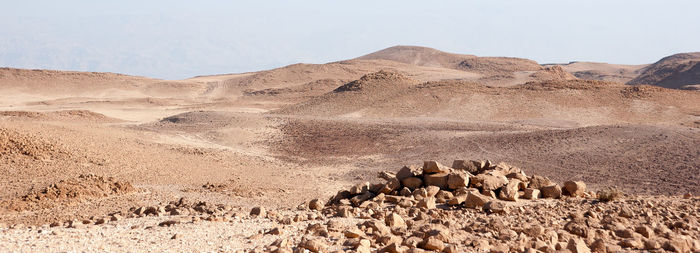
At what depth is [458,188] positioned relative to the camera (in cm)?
1008

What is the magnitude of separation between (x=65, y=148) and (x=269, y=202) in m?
6.44

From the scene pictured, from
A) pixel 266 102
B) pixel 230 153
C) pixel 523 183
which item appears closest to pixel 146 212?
pixel 523 183

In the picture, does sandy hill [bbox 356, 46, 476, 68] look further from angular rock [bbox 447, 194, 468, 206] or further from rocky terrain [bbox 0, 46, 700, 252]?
angular rock [bbox 447, 194, 468, 206]

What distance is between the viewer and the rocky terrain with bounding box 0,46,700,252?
6.93 meters

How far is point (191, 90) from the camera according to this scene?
60.1m

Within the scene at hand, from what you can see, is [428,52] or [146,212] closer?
[146,212]

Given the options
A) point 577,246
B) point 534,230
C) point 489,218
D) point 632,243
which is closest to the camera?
point 577,246

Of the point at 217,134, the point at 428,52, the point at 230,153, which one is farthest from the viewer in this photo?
the point at 428,52

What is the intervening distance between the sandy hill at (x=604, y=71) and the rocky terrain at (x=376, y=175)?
49.8 metres

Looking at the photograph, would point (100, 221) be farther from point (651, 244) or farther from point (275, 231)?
point (651, 244)

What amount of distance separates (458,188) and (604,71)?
8998cm

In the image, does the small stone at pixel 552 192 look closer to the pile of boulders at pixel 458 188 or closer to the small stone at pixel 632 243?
the pile of boulders at pixel 458 188

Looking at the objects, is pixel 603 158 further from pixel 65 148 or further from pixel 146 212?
Answer: pixel 65 148

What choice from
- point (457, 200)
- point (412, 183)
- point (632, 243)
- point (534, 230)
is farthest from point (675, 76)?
point (534, 230)
